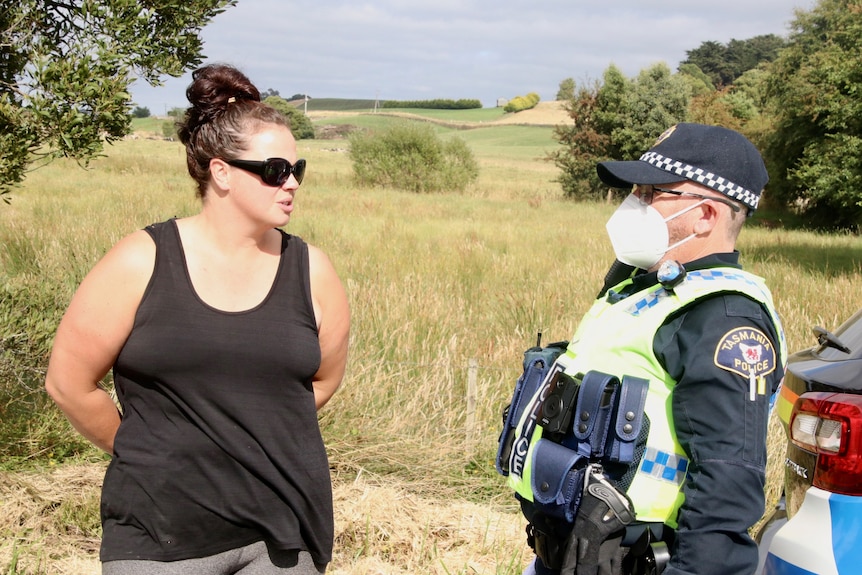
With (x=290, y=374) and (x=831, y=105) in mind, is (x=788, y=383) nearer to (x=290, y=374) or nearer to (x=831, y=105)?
(x=290, y=374)

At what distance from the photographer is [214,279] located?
6.95 ft

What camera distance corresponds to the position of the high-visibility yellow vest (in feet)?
5.98

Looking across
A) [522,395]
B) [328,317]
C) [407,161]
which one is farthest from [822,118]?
[328,317]

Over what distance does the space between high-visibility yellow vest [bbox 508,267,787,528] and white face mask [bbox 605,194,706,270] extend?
15 cm

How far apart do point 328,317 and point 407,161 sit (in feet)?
92.5

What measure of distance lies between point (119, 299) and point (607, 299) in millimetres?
1186

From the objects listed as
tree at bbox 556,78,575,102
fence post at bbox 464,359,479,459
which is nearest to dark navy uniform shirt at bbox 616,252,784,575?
fence post at bbox 464,359,479,459

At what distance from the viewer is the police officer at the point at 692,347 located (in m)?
1.69

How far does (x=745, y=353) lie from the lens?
5.63 ft

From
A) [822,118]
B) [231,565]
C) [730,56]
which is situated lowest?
[231,565]

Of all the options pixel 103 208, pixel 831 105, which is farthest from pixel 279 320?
pixel 831 105

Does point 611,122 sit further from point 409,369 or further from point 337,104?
point 337,104

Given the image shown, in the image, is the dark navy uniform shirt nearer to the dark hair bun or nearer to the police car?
the police car

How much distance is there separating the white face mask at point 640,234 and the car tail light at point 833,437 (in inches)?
24.8
